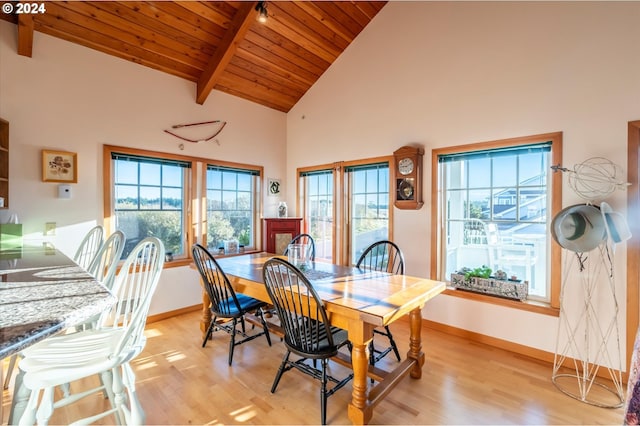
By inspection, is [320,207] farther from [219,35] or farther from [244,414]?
[244,414]

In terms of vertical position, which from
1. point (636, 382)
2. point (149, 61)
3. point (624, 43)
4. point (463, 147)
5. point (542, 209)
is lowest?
point (636, 382)

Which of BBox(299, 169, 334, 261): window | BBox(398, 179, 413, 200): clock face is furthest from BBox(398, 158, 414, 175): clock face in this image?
BBox(299, 169, 334, 261): window

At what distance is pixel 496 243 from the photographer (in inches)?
121

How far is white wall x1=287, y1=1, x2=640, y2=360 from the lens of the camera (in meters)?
2.38

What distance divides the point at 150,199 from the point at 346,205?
248 cm

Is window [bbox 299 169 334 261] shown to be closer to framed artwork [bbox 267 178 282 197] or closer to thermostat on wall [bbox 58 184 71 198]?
framed artwork [bbox 267 178 282 197]

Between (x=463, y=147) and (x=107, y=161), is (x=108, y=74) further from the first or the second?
(x=463, y=147)

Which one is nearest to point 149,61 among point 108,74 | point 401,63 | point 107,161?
point 108,74

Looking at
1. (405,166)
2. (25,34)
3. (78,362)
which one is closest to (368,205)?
(405,166)

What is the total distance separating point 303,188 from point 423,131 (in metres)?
2.06

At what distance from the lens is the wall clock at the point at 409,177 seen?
3334 millimetres

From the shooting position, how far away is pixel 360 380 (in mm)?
Result: 1815

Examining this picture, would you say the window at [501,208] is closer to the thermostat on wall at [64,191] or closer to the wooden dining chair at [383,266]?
the wooden dining chair at [383,266]

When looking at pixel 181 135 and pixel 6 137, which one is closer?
pixel 6 137
